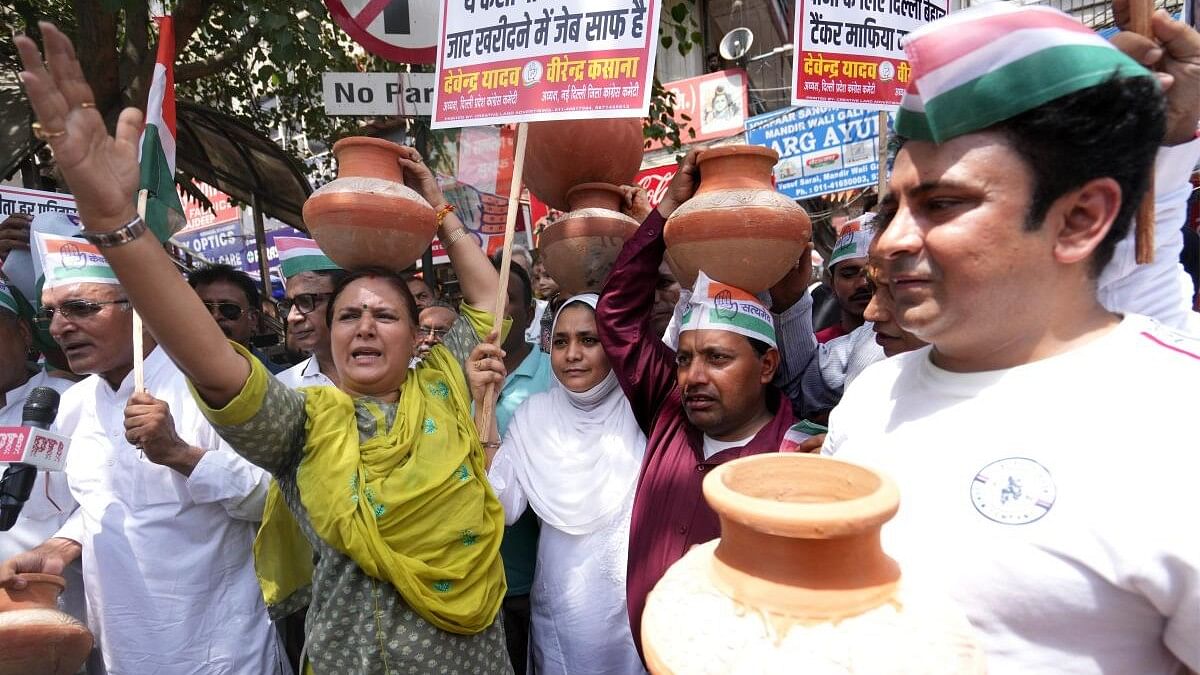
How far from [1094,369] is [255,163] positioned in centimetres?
696

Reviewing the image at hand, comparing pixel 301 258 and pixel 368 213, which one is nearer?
pixel 368 213

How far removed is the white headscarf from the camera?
2619 millimetres

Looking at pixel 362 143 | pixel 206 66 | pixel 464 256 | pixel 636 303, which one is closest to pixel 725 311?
pixel 636 303

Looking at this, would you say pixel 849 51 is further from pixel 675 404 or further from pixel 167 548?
pixel 167 548

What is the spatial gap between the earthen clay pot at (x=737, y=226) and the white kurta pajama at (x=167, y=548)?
172 cm

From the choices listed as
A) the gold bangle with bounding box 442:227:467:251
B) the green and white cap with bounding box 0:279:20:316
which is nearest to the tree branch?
the green and white cap with bounding box 0:279:20:316

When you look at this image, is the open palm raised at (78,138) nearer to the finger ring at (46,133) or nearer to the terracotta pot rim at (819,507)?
the finger ring at (46,133)

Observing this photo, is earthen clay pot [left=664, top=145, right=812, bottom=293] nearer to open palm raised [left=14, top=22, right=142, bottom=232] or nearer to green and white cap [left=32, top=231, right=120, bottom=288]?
open palm raised [left=14, top=22, right=142, bottom=232]

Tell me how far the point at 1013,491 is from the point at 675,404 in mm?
1581

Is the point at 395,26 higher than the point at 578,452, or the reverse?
the point at 395,26

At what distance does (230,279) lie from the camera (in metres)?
3.98

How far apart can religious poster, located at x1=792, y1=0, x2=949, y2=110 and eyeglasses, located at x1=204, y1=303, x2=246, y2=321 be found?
3.08 metres

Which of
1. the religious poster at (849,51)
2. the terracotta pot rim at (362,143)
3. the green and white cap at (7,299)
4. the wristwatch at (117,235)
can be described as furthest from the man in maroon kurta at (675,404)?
the green and white cap at (7,299)

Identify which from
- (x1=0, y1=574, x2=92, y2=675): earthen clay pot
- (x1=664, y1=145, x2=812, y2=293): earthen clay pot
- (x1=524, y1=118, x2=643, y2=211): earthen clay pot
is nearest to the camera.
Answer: (x1=0, y1=574, x2=92, y2=675): earthen clay pot
